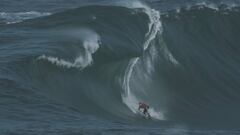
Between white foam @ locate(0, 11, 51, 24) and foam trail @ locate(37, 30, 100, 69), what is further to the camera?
white foam @ locate(0, 11, 51, 24)

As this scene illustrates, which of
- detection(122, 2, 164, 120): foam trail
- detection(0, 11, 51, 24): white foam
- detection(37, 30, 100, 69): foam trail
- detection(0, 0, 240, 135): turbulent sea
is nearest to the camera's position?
detection(0, 0, 240, 135): turbulent sea

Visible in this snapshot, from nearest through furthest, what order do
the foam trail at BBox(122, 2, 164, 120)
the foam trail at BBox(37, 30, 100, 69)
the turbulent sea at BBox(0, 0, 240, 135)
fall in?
the turbulent sea at BBox(0, 0, 240, 135) → the foam trail at BBox(122, 2, 164, 120) → the foam trail at BBox(37, 30, 100, 69)

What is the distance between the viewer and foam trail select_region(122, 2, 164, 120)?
4514cm

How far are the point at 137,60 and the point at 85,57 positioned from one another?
3002 millimetres

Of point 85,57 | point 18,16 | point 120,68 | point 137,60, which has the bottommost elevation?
point 85,57

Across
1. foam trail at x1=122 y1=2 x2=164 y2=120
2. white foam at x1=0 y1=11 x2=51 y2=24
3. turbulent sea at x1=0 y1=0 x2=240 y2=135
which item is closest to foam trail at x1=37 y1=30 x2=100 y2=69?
turbulent sea at x1=0 y1=0 x2=240 y2=135

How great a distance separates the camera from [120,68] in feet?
159

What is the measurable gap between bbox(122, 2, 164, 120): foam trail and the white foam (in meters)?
5.96

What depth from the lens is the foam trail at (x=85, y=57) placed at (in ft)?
152

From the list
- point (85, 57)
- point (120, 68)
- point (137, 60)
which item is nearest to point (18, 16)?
point (85, 57)

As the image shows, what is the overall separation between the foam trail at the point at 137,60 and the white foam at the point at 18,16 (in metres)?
5.96

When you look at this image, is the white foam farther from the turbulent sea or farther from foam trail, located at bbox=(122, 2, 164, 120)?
foam trail, located at bbox=(122, 2, 164, 120)

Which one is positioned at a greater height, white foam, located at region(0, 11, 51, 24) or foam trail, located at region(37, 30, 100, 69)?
white foam, located at region(0, 11, 51, 24)

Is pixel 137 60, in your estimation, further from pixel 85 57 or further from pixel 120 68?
pixel 85 57
